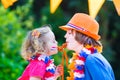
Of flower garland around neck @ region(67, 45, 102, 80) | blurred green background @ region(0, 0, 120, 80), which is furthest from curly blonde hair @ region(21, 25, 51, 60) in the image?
blurred green background @ region(0, 0, 120, 80)

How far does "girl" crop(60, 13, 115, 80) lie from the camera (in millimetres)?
4652

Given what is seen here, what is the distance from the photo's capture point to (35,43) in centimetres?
496

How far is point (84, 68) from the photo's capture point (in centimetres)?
471

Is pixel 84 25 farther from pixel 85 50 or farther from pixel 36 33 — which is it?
pixel 36 33

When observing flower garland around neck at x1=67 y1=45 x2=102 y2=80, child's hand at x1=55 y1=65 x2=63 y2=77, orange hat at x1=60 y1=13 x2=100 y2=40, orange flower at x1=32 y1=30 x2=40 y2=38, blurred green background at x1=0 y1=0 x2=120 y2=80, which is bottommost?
blurred green background at x1=0 y1=0 x2=120 y2=80

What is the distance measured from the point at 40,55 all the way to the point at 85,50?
0.44m

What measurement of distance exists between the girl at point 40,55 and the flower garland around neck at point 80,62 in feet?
0.54

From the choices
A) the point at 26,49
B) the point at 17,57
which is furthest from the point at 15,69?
the point at 26,49

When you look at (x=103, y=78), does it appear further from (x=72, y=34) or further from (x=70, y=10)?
(x=70, y=10)

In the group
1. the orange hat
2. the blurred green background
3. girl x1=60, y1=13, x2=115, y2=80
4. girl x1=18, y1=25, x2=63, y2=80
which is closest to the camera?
girl x1=60, y1=13, x2=115, y2=80

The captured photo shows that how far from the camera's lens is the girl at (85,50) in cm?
465

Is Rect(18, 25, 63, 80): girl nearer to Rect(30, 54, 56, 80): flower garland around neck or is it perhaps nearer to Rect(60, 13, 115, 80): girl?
Rect(30, 54, 56, 80): flower garland around neck

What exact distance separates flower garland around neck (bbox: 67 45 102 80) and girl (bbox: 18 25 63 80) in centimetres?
16

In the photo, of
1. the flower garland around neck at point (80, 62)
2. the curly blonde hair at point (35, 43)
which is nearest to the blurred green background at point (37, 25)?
the curly blonde hair at point (35, 43)
